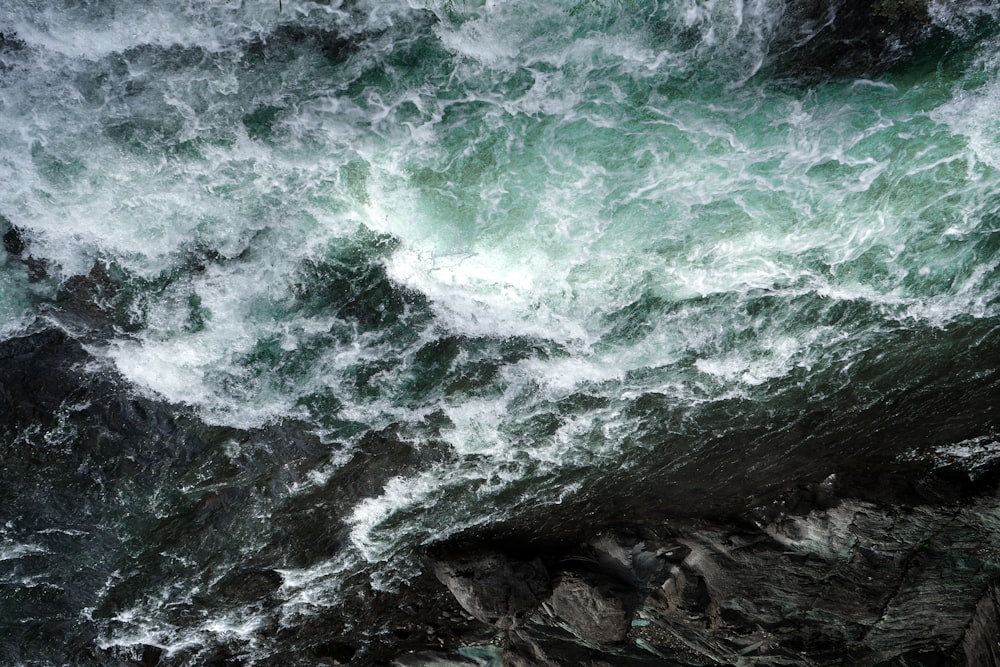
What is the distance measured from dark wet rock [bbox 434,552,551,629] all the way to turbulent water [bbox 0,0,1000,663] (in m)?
1.05

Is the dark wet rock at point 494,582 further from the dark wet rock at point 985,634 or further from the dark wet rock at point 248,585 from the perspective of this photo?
the dark wet rock at point 985,634

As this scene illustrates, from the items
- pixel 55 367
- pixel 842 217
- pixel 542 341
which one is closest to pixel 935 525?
pixel 842 217

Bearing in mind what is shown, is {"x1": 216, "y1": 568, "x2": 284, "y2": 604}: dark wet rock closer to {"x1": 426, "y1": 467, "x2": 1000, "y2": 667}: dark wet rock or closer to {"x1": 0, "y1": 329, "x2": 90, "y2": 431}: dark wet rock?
{"x1": 426, "y1": 467, "x2": 1000, "y2": 667}: dark wet rock

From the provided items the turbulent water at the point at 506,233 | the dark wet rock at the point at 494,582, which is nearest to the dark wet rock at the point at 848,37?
the turbulent water at the point at 506,233

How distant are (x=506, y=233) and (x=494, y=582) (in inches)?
162

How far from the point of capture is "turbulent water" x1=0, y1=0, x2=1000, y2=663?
5887mm

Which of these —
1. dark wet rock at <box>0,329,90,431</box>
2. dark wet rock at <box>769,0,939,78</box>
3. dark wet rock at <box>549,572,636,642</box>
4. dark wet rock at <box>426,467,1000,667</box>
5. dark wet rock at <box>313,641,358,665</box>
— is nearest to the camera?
dark wet rock at <box>769,0,939,78</box>

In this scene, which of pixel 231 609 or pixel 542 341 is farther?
pixel 231 609

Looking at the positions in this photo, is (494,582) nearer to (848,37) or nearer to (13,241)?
(13,241)

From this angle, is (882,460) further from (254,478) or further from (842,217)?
(254,478)

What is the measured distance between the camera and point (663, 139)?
6051 millimetres

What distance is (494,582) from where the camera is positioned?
7.34 metres

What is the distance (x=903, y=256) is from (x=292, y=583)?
767 centimetres

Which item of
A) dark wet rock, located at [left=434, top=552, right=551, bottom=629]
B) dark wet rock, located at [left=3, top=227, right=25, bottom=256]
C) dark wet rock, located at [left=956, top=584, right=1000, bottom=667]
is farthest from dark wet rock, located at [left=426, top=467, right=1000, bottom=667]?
dark wet rock, located at [left=3, top=227, right=25, bottom=256]
